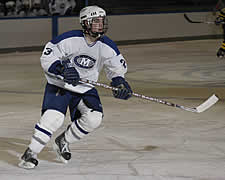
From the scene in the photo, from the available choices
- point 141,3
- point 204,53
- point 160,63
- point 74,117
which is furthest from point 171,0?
point 74,117

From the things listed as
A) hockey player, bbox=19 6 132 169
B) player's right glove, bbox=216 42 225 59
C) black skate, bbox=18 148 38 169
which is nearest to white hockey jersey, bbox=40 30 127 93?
hockey player, bbox=19 6 132 169

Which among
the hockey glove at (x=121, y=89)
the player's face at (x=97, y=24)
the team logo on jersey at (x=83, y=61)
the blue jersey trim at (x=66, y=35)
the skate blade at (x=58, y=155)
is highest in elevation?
the player's face at (x=97, y=24)

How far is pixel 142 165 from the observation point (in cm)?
450

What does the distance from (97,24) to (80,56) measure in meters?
0.27

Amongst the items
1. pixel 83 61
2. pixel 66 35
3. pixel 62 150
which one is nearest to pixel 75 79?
pixel 83 61

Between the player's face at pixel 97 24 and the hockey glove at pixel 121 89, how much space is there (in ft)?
1.36

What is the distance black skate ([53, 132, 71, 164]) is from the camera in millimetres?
4526

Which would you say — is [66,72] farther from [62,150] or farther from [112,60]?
[62,150]

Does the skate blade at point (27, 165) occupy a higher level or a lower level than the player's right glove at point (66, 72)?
lower

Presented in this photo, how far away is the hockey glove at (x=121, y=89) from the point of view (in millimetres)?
4461

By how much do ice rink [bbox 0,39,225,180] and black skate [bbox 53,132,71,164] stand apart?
0.07m

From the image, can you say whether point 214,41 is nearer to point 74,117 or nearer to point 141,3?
point 141,3

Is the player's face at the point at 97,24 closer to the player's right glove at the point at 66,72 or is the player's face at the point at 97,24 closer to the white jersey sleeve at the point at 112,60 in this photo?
the white jersey sleeve at the point at 112,60

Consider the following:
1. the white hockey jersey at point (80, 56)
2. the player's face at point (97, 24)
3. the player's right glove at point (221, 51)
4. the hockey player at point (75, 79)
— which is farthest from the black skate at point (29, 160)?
the player's right glove at point (221, 51)
